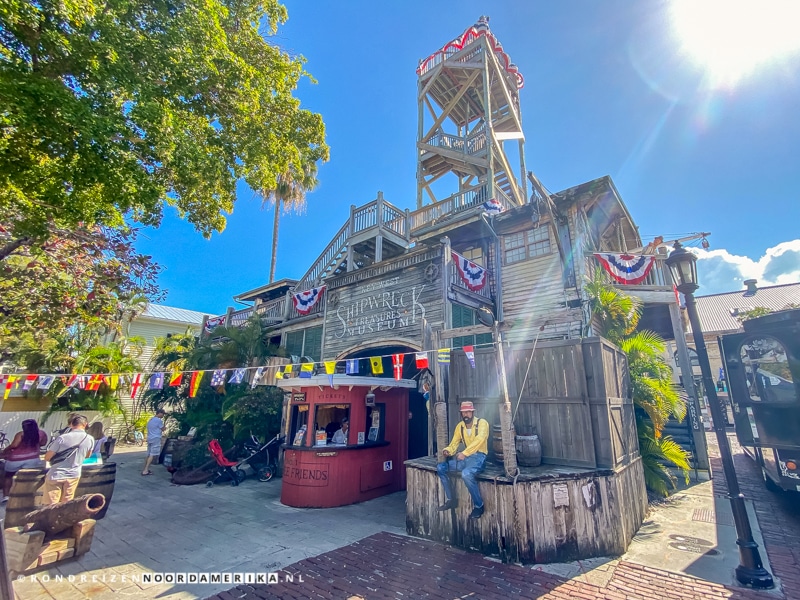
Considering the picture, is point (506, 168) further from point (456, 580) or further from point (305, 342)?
point (456, 580)

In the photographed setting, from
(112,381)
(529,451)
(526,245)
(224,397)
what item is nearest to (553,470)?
(529,451)

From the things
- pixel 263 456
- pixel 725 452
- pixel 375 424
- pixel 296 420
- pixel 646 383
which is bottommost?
pixel 263 456

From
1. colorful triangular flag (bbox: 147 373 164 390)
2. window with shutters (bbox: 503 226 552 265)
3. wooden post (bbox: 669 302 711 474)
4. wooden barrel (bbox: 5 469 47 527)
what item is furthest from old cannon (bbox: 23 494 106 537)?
wooden post (bbox: 669 302 711 474)

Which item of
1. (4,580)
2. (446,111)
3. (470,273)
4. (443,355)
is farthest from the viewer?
(446,111)

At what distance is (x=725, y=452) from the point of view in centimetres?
491

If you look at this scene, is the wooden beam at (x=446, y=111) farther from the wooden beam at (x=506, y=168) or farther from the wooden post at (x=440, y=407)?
the wooden post at (x=440, y=407)

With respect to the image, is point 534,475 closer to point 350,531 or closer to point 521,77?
point 350,531

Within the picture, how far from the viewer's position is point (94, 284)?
1057cm

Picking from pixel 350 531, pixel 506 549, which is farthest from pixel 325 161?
pixel 506 549

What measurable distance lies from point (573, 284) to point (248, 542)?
8803 millimetres

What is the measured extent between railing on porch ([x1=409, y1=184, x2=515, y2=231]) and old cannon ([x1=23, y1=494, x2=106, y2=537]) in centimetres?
1195

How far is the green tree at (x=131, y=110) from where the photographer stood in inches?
199

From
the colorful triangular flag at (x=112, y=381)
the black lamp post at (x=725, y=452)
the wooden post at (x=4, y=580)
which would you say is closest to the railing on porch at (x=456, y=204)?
the black lamp post at (x=725, y=452)

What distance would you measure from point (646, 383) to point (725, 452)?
348cm
